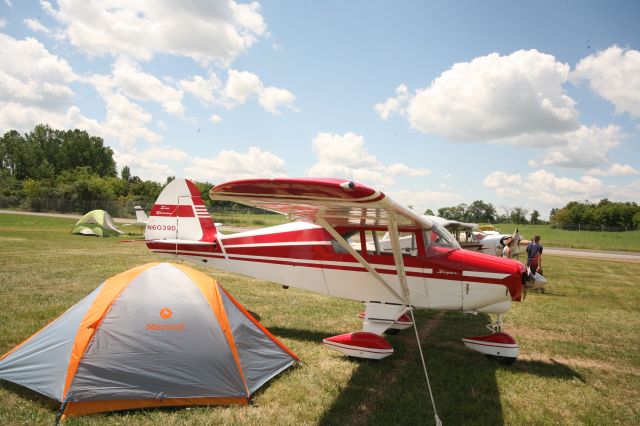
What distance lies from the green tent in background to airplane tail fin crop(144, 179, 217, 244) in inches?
724

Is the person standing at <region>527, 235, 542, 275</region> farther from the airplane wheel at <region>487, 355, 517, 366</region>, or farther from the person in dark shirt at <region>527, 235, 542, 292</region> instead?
the airplane wheel at <region>487, 355, 517, 366</region>

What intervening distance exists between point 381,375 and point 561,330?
5041 millimetres

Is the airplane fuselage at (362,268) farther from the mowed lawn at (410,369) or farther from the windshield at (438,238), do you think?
the mowed lawn at (410,369)

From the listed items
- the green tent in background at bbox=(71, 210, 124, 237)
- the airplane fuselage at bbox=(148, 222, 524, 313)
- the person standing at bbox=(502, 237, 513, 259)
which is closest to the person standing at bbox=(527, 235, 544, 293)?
the person standing at bbox=(502, 237, 513, 259)

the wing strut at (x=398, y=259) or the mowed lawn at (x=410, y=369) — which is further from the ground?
the wing strut at (x=398, y=259)

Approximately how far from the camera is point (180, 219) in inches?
318

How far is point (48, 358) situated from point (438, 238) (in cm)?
571

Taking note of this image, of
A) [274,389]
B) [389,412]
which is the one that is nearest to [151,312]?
[274,389]

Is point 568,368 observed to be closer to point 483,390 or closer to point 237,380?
point 483,390

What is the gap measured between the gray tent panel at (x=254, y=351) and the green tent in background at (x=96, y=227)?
2234 cm

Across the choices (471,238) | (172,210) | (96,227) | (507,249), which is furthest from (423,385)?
(96,227)

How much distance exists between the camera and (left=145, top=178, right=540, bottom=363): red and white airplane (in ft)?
18.9

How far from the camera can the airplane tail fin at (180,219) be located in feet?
26.2

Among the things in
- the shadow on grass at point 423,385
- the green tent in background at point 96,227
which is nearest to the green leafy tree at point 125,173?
the green tent in background at point 96,227
